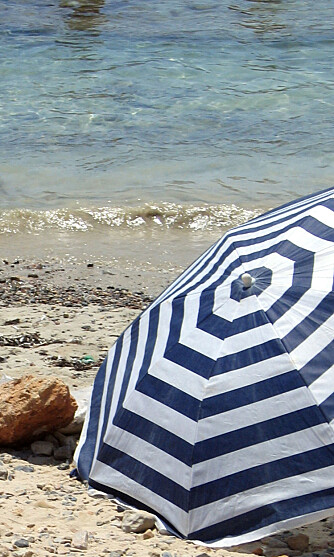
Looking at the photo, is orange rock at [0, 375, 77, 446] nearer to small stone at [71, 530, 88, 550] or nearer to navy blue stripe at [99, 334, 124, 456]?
navy blue stripe at [99, 334, 124, 456]

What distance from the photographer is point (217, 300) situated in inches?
131

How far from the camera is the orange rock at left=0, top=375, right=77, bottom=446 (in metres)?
3.91

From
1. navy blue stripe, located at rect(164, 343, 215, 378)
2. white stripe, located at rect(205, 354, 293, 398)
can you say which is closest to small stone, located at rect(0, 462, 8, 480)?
navy blue stripe, located at rect(164, 343, 215, 378)

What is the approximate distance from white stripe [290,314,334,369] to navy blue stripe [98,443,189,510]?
2.10ft

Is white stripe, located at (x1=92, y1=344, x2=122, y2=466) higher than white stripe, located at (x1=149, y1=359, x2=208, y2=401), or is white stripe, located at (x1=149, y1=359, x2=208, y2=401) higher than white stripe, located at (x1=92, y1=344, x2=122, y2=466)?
white stripe, located at (x1=149, y1=359, x2=208, y2=401)

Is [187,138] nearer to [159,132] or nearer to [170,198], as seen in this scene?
[159,132]

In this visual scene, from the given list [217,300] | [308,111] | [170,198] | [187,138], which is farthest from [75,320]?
[308,111]

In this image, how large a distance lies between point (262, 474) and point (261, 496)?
76 mm

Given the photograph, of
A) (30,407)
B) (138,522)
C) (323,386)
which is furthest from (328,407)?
(30,407)

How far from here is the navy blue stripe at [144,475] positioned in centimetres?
312

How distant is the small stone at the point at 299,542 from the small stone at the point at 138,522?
528mm

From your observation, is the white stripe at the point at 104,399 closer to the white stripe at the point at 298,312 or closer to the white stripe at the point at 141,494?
the white stripe at the point at 141,494

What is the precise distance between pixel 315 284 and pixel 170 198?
662 centimetres

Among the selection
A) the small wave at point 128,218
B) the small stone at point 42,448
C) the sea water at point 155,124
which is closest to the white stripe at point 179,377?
the small stone at point 42,448
